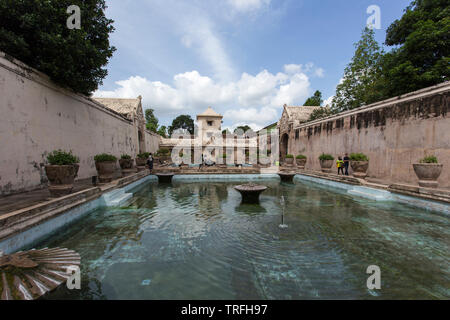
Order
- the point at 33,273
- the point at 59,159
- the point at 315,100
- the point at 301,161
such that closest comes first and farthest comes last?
1. the point at 33,273
2. the point at 59,159
3. the point at 301,161
4. the point at 315,100

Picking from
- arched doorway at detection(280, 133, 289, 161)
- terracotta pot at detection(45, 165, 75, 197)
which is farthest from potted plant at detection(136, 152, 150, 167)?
arched doorway at detection(280, 133, 289, 161)

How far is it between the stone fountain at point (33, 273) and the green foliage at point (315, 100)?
38.0 meters

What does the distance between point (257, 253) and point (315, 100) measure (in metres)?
37.2

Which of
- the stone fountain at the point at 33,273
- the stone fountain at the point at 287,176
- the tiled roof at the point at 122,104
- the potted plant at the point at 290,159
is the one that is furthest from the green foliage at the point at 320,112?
the stone fountain at the point at 33,273

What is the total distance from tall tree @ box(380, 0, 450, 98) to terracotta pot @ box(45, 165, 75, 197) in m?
15.8

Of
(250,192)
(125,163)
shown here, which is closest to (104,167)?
(125,163)

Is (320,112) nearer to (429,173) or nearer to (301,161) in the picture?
(301,161)

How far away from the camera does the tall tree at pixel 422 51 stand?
9992mm

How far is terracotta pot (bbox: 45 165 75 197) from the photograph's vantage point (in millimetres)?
4547

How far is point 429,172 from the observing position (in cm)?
588

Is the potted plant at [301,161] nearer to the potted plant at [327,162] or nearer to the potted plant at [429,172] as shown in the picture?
the potted plant at [327,162]

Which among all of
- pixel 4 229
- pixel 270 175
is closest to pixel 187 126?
pixel 270 175
